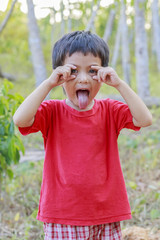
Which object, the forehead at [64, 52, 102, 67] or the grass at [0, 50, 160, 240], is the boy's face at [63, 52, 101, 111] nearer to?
the forehead at [64, 52, 102, 67]

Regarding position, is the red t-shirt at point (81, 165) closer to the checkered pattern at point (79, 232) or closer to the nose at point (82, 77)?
the checkered pattern at point (79, 232)

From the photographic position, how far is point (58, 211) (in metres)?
1.58

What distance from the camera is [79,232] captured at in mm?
1580

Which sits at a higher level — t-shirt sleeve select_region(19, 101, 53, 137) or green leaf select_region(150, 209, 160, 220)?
t-shirt sleeve select_region(19, 101, 53, 137)

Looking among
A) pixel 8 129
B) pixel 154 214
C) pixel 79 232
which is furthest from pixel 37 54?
pixel 79 232

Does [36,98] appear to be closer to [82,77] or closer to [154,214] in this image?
[82,77]

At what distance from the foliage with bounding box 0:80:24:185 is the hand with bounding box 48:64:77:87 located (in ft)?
2.75

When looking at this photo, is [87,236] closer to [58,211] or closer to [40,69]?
[58,211]

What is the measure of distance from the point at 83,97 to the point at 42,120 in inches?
9.0

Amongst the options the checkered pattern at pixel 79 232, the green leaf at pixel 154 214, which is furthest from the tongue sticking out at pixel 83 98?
the green leaf at pixel 154 214

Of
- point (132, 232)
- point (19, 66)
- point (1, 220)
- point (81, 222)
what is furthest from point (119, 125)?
point (19, 66)

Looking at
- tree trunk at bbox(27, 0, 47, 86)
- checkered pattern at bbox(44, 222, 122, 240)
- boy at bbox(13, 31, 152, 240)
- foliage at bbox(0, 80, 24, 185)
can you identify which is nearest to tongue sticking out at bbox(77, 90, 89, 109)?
boy at bbox(13, 31, 152, 240)

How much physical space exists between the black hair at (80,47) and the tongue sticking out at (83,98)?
6.7 inches

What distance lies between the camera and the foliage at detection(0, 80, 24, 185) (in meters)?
2.31
